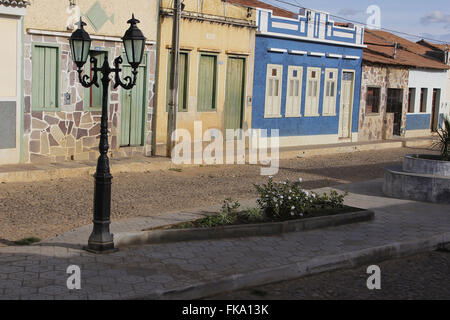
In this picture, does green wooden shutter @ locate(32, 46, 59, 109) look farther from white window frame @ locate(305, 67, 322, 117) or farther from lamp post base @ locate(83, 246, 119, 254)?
white window frame @ locate(305, 67, 322, 117)

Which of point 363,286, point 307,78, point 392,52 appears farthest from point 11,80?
point 392,52

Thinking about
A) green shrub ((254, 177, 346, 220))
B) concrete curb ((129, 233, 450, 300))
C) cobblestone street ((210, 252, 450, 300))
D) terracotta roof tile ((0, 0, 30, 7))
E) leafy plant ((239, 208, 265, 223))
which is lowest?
cobblestone street ((210, 252, 450, 300))

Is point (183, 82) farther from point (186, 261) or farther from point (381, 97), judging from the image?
point (381, 97)

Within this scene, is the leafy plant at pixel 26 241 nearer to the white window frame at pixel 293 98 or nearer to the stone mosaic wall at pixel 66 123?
the stone mosaic wall at pixel 66 123

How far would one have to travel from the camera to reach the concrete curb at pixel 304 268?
6617mm

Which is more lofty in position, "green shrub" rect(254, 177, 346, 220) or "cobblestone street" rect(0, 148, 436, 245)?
"green shrub" rect(254, 177, 346, 220)

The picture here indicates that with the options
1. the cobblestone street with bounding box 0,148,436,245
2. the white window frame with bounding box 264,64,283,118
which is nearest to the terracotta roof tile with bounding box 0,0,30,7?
the cobblestone street with bounding box 0,148,436,245

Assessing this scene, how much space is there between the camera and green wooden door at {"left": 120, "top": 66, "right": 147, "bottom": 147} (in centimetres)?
1606

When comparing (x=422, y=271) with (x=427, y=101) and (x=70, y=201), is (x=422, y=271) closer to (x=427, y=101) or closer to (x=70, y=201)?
(x=70, y=201)

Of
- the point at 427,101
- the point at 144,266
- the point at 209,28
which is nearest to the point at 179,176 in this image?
the point at 209,28

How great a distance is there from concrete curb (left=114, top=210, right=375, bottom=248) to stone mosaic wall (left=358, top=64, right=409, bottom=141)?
15.9 metres

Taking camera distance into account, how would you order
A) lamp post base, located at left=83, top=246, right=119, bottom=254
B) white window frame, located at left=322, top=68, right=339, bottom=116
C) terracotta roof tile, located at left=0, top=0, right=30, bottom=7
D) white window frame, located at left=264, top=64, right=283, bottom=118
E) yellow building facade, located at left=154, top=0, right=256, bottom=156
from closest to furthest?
lamp post base, located at left=83, top=246, right=119, bottom=254 < terracotta roof tile, located at left=0, top=0, right=30, bottom=7 < yellow building facade, located at left=154, top=0, right=256, bottom=156 < white window frame, located at left=264, top=64, right=283, bottom=118 < white window frame, located at left=322, top=68, right=339, bottom=116

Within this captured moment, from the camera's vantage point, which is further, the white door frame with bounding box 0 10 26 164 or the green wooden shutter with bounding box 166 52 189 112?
the green wooden shutter with bounding box 166 52 189 112

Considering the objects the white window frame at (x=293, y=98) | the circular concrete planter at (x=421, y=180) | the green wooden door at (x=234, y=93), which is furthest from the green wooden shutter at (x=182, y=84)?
the circular concrete planter at (x=421, y=180)
